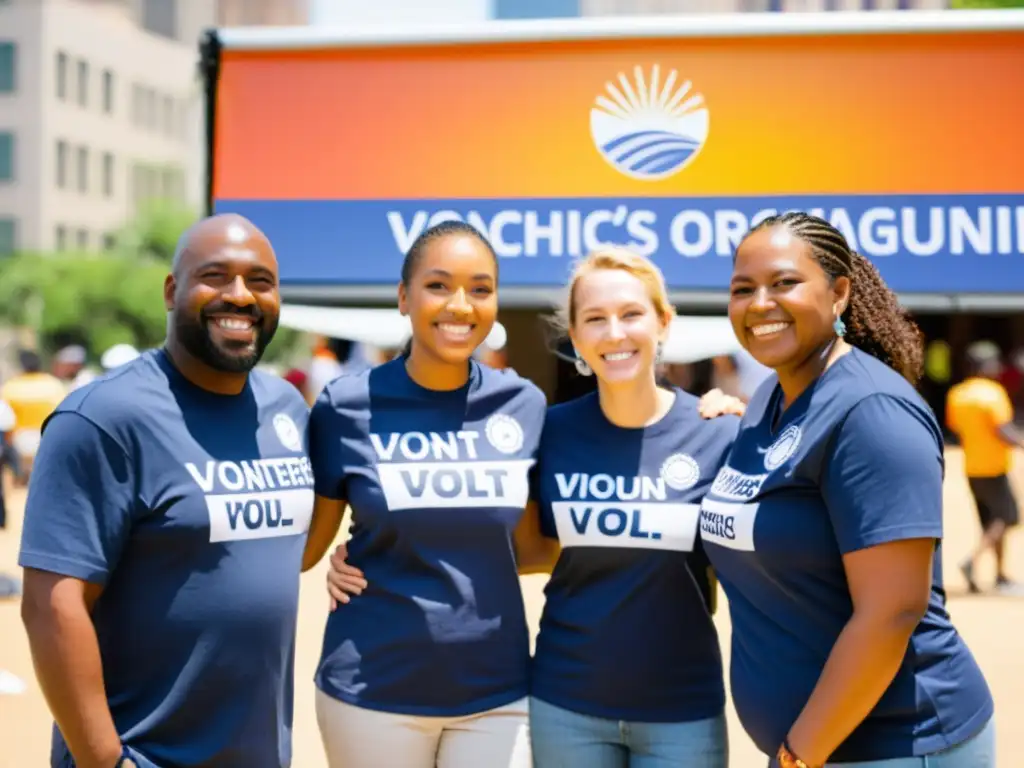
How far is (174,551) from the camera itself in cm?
217

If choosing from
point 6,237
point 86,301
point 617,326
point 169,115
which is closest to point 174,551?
point 617,326

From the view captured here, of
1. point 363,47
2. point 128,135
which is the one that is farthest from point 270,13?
point 363,47

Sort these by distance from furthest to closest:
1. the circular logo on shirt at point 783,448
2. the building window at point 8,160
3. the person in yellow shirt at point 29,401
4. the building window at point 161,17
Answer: the building window at point 161,17 < the building window at point 8,160 < the person in yellow shirt at point 29,401 < the circular logo on shirt at point 783,448

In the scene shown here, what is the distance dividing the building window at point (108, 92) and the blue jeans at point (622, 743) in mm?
57683

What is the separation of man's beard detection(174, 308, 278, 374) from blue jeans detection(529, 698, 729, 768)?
1138 millimetres

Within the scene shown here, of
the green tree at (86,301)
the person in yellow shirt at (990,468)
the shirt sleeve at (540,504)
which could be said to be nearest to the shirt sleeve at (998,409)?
the person in yellow shirt at (990,468)

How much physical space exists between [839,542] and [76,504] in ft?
4.80

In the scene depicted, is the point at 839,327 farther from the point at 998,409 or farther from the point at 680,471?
the point at 998,409

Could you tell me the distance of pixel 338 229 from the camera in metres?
6.36

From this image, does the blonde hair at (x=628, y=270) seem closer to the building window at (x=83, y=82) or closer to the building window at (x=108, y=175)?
the building window at (x=83, y=82)

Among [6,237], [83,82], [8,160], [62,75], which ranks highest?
[83,82]

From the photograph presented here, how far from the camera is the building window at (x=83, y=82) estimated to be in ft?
172

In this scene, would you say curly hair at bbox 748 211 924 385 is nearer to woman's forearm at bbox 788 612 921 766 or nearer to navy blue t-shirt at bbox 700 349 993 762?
navy blue t-shirt at bbox 700 349 993 762

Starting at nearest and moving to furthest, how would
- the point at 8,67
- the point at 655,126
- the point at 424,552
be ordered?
1. the point at 424,552
2. the point at 655,126
3. the point at 8,67
